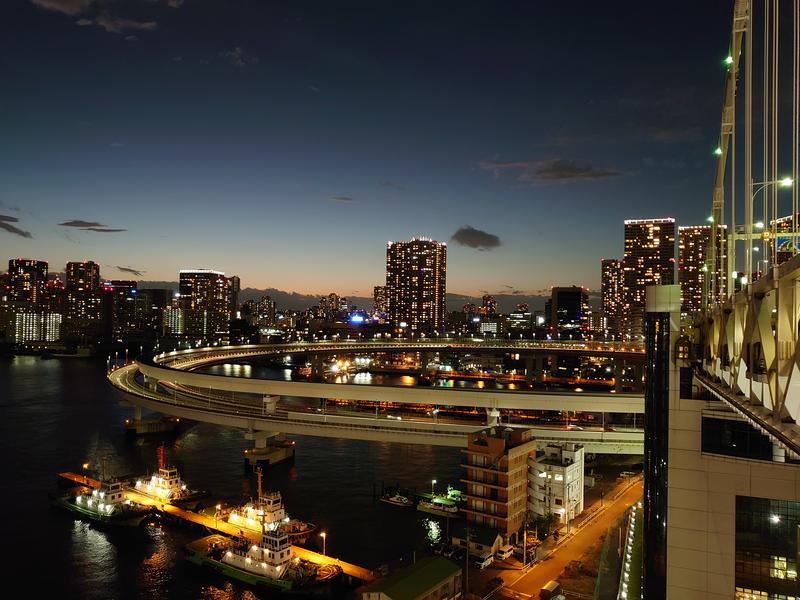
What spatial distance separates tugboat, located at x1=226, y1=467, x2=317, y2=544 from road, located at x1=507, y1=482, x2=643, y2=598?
20.1 ft

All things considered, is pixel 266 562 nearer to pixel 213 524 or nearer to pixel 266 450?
pixel 213 524

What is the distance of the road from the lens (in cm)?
1334

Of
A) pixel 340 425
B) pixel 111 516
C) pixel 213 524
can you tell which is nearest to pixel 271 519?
pixel 213 524

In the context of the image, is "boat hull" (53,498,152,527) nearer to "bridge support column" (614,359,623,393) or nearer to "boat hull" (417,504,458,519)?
"boat hull" (417,504,458,519)

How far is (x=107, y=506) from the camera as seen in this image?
1881cm

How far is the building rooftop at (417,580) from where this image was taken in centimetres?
1184

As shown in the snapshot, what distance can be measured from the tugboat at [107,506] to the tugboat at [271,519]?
10.6 feet

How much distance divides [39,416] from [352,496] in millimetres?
22877

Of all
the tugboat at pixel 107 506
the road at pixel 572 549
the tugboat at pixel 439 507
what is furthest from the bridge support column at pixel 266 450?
the road at pixel 572 549

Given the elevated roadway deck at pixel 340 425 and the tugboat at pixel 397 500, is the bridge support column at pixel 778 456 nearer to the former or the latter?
the elevated roadway deck at pixel 340 425

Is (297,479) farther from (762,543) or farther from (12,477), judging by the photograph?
(762,543)

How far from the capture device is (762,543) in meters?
9.10

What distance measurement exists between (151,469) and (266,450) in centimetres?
450

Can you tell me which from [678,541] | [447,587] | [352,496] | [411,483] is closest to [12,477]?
[352,496]
